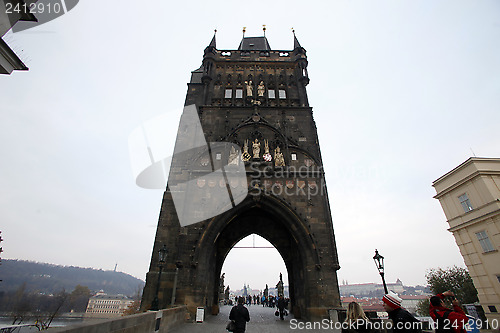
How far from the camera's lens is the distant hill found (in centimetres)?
8984

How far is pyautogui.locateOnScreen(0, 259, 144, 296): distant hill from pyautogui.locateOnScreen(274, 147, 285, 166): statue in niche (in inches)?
3965

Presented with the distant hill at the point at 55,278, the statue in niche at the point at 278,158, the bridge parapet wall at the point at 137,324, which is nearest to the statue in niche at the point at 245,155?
the statue in niche at the point at 278,158

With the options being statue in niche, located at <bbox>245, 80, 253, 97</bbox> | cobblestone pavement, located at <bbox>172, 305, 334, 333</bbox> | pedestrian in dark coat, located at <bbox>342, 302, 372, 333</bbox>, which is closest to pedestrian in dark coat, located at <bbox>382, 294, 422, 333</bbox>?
pedestrian in dark coat, located at <bbox>342, 302, 372, 333</bbox>

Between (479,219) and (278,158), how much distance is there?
12102 millimetres

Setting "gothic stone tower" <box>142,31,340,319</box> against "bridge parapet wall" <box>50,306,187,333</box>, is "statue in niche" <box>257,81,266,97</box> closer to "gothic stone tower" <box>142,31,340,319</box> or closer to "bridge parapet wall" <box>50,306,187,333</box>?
"gothic stone tower" <box>142,31,340,319</box>

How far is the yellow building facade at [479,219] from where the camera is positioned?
504 inches

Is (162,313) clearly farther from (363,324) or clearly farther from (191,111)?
(191,111)

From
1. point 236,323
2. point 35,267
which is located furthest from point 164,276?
point 35,267

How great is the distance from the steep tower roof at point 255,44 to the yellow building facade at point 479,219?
19129 millimetres

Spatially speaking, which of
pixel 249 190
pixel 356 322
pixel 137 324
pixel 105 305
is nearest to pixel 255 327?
pixel 137 324

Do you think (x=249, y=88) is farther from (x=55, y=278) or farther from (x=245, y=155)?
(x=55, y=278)

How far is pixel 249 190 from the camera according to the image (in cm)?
1261

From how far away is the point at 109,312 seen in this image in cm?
8281

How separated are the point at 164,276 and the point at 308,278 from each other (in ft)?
23.3
